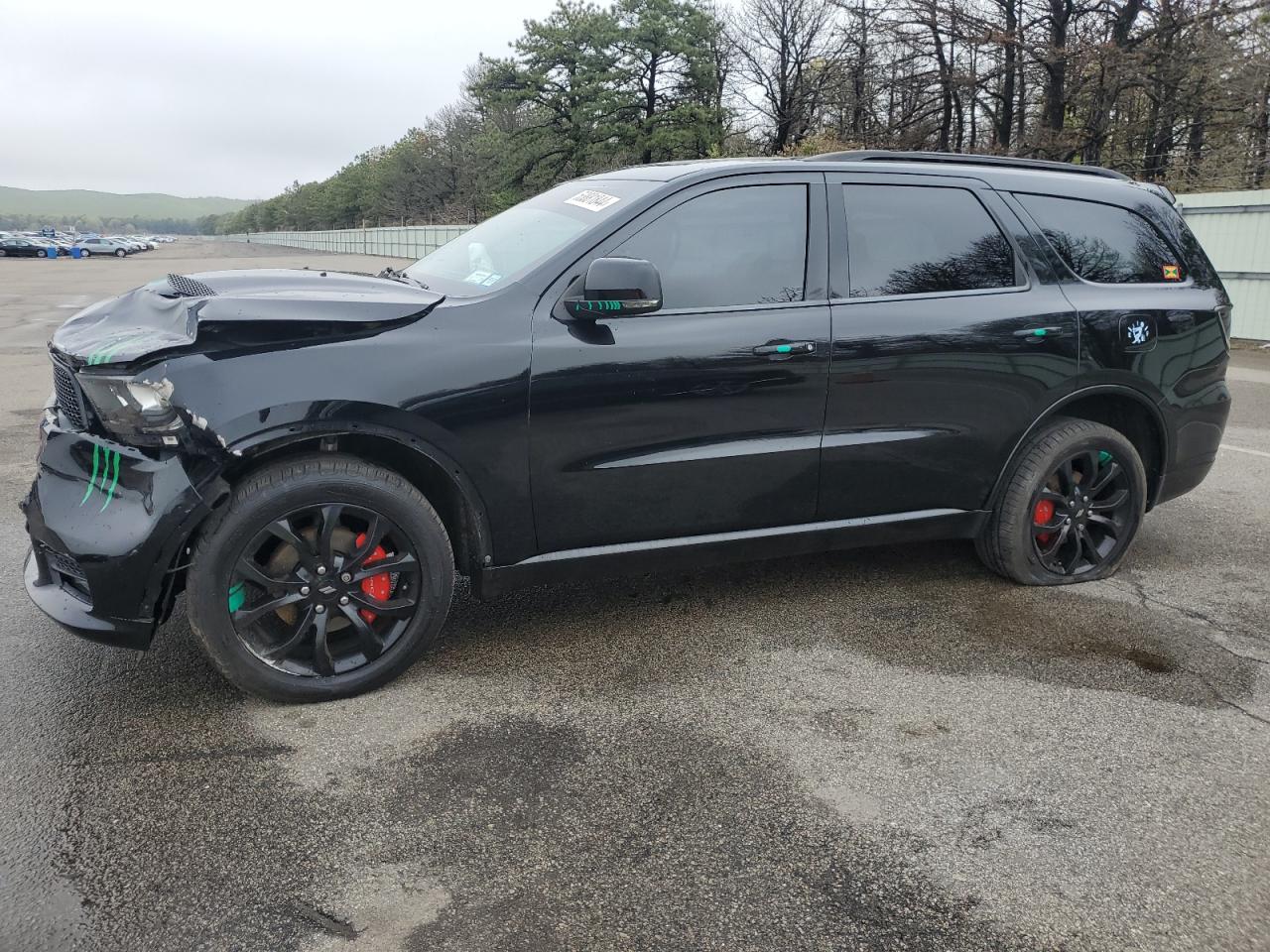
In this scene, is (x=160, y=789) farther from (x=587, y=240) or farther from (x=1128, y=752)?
(x=1128, y=752)

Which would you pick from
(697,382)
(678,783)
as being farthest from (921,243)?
(678,783)

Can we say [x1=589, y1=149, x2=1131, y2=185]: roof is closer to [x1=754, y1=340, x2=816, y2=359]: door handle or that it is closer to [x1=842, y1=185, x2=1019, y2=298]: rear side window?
[x1=842, y1=185, x2=1019, y2=298]: rear side window

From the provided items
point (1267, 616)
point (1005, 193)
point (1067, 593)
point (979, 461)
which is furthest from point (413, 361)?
point (1267, 616)

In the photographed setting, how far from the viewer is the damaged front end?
2.83 metres

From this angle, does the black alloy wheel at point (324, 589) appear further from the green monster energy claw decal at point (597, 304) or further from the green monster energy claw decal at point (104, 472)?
the green monster energy claw decal at point (597, 304)

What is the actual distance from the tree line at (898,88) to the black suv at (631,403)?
1931 centimetres

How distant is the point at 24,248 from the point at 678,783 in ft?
224

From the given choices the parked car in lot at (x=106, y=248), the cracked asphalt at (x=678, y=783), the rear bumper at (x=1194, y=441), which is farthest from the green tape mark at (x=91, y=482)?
the parked car in lot at (x=106, y=248)

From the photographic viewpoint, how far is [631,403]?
332 cm

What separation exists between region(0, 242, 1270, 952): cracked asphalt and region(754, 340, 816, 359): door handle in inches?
43.3

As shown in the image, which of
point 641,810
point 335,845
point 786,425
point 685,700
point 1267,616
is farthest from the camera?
point 1267,616

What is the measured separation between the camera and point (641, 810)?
2.60 metres

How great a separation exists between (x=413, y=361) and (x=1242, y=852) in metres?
2.68

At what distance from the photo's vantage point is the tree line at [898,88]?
78.7 ft
